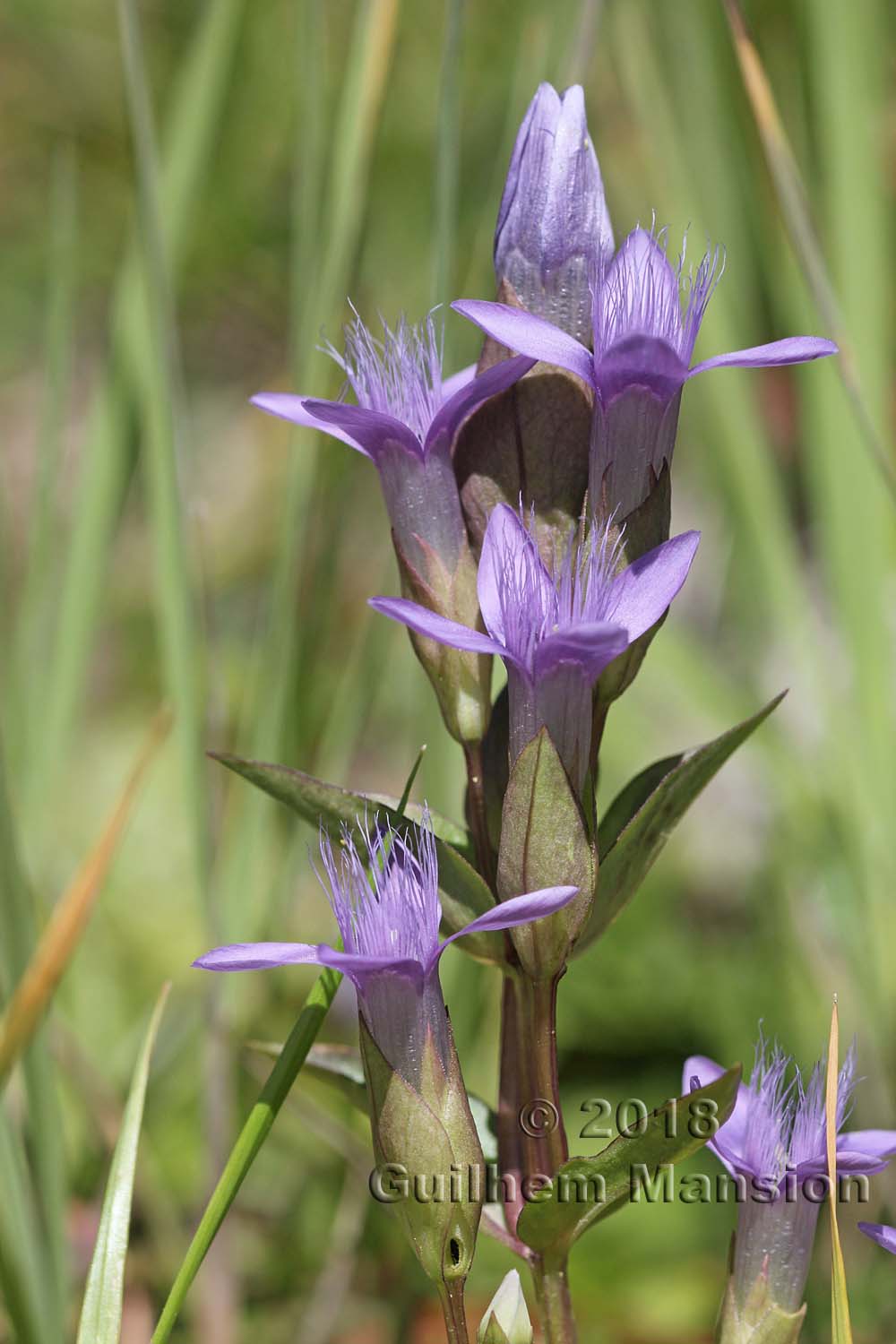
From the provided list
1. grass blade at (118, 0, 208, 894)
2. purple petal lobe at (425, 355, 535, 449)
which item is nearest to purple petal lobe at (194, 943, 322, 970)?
purple petal lobe at (425, 355, 535, 449)

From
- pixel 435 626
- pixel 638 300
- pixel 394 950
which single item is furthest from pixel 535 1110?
pixel 638 300

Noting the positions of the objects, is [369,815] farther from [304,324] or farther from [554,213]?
[304,324]

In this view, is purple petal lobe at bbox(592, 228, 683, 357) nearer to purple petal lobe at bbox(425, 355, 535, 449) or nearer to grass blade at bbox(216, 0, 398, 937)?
purple petal lobe at bbox(425, 355, 535, 449)

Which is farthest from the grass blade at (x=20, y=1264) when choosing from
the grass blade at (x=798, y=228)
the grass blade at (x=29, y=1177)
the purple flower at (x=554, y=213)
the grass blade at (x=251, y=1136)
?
the grass blade at (x=798, y=228)

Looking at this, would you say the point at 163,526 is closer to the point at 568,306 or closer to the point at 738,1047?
the point at 568,306

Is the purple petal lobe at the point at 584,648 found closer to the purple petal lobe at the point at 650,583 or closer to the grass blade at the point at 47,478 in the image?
the purple petal lobe at the point at 650,583

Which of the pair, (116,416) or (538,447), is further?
(116,416)
